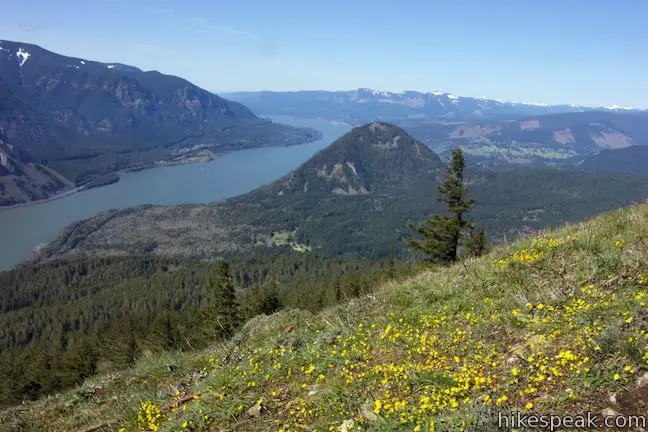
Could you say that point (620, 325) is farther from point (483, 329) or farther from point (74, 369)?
point (74, 369)

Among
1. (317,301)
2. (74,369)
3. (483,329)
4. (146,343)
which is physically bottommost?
(74,369)

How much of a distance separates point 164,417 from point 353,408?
Answer: 4442 millimetres

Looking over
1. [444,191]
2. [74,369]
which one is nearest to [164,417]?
[444,191]

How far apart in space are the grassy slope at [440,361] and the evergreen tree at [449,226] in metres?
26.8

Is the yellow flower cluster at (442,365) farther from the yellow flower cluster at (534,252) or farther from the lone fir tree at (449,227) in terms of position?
the lone fir tree at (449,227)

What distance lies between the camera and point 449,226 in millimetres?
39688

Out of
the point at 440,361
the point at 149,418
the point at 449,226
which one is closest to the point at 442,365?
the point at 440,361

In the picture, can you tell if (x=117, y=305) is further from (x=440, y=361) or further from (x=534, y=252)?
(x=440, y=361)

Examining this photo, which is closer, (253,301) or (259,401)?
(259,401)

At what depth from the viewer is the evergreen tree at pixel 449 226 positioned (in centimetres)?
4000

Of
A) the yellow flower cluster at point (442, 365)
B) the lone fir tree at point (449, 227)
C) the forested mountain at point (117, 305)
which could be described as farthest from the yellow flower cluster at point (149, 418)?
the lone fir tree at point (449, 227)

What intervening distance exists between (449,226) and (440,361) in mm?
33390

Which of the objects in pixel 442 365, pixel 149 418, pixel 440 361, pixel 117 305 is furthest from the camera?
pixel 117 305

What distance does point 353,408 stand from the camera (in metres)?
7.21
